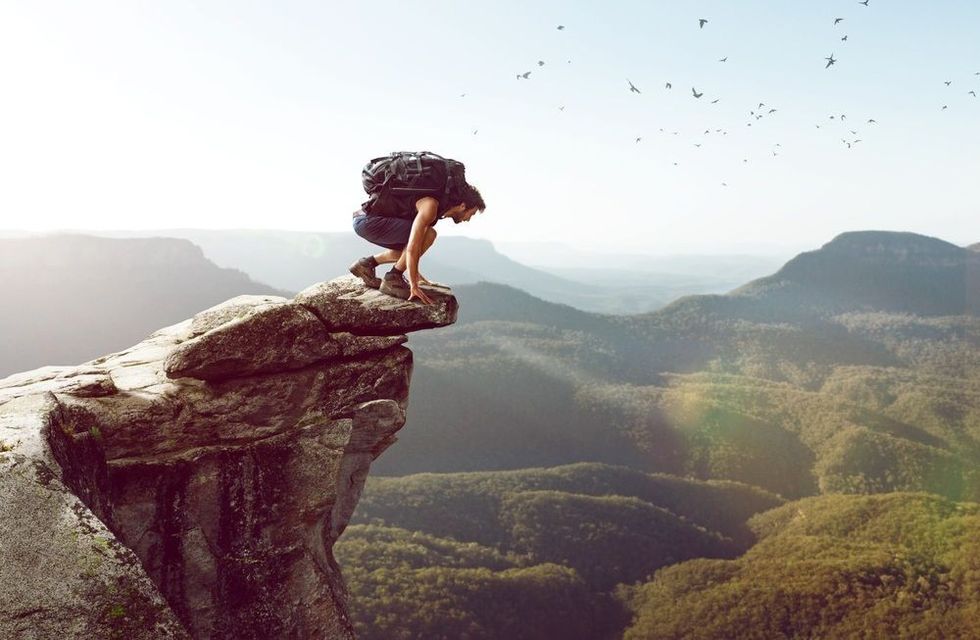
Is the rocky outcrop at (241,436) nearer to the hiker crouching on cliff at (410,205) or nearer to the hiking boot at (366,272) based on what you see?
the hiking boot at (366,272)

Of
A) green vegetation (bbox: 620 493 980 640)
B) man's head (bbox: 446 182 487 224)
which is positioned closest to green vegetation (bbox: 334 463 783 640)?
green vegetation (bbox: 620 493 980 640)

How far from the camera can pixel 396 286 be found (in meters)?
13.9

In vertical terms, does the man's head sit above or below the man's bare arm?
above

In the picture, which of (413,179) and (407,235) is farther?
(407,235)

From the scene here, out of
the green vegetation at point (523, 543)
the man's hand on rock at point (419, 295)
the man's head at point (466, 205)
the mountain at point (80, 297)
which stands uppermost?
the man's head at point (466, 205)

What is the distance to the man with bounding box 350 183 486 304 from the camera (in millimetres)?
12641

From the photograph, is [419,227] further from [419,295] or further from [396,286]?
[396,286]

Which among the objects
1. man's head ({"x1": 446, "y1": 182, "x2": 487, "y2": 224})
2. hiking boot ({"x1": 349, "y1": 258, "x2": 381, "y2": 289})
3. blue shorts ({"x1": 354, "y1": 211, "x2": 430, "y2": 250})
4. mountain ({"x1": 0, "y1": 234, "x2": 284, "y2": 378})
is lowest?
mountain ({"x1": 0, "y1": 234, "x2": 284, "y2": 378})

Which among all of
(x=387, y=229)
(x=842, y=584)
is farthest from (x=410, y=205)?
(x=842, y=584)

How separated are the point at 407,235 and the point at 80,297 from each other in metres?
204

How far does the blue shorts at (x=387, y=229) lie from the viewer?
1330 centimetres

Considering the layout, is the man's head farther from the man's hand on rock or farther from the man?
the man's hand on rock

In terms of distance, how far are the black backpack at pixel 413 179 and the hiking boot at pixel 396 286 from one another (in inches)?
63.6

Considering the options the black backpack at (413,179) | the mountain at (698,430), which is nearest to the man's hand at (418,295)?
the black backpack at (413,179)
